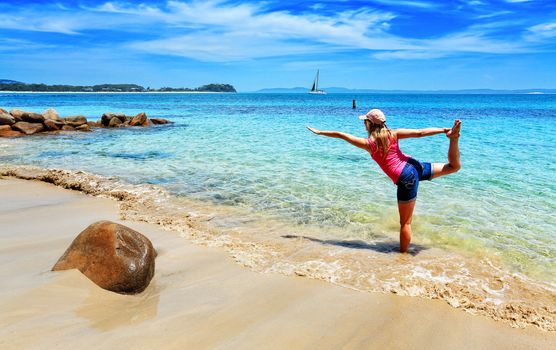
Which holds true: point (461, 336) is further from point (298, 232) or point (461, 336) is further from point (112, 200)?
point (112, 200)

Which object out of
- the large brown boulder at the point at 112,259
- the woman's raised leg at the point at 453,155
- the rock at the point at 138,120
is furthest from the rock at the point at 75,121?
the woman's raised leg at the point at 453,155

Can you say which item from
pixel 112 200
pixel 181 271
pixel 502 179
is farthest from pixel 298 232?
pixel 502 179

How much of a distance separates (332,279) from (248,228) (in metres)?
2.03

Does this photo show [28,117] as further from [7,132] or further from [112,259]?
[112,259]

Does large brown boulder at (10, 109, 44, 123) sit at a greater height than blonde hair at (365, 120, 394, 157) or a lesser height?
lesser

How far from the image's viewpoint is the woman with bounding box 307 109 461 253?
492 cm

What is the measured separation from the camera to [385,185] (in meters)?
8.82

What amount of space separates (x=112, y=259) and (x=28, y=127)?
63.9ft

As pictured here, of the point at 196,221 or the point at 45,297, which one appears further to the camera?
the point at 196,221

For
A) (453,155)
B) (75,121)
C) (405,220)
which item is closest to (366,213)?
(405,220)

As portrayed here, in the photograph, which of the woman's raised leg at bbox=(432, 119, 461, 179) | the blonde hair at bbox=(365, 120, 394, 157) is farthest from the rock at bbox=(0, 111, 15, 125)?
the woman's raised leg at bbox=(432, 119, 461, 179)

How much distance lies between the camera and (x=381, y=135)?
4.91 meters

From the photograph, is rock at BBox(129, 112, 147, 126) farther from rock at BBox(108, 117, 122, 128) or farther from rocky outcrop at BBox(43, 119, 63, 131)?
rocky outcrop at BBox(43, 119, 63, 131)

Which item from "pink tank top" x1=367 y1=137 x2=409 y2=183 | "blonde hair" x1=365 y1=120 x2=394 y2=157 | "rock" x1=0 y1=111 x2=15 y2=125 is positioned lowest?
"rock" x1=0 y1=111 x2=15 y2=125
